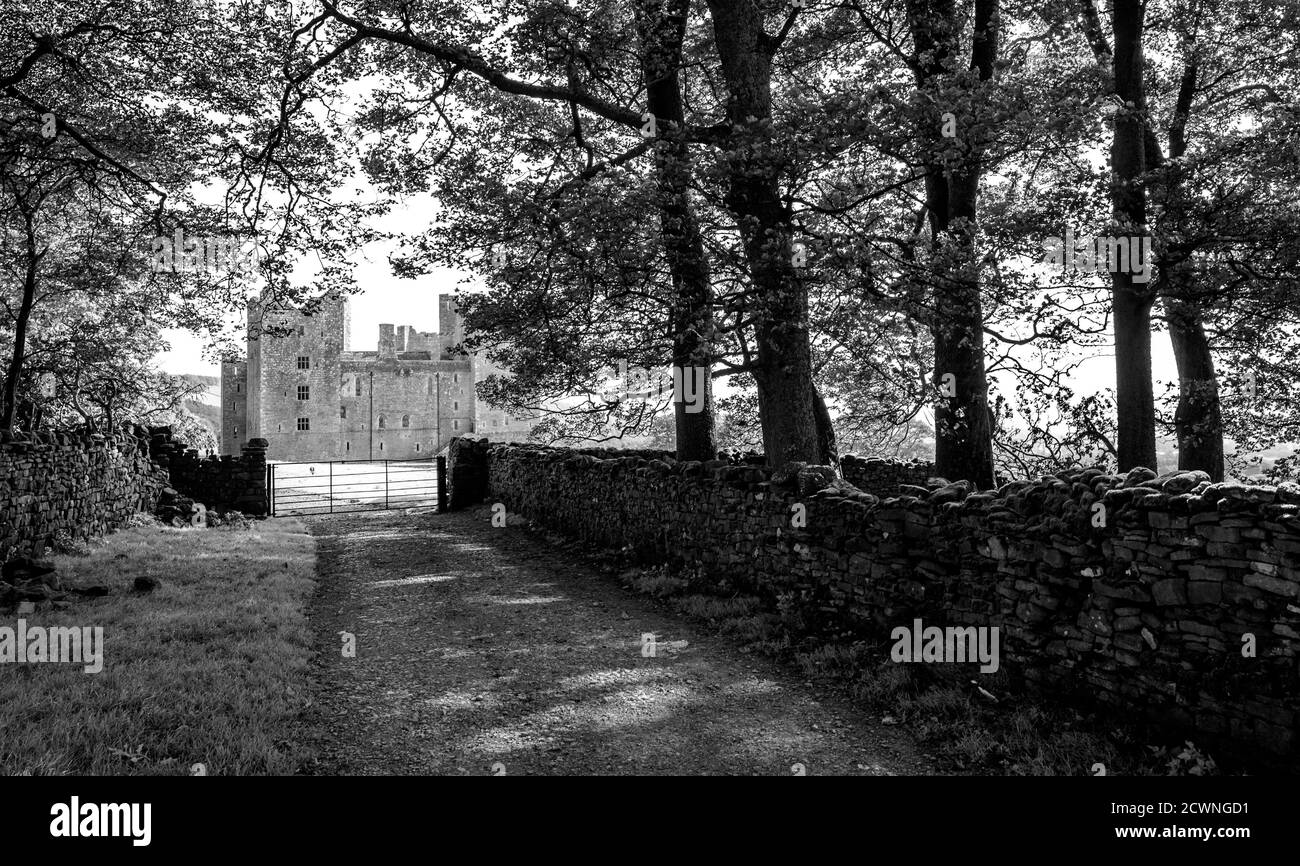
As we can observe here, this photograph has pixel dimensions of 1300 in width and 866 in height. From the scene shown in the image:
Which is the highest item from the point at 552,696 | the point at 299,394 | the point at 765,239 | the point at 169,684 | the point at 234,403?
the point at 299,394

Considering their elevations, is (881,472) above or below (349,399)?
below

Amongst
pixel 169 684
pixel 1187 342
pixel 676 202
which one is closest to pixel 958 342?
pixel 1187 342

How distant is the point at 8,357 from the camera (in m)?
18.6

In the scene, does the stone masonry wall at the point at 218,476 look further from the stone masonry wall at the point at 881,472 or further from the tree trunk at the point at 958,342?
the tree trunk at the point at 958,342

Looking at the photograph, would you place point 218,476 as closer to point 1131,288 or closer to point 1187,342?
point 1131,288

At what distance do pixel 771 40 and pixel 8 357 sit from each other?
19666mm

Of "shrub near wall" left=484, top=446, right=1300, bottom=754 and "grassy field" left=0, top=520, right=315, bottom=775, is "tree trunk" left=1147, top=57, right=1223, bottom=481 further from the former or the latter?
"grassy field" left=0, top=520, right=315, bottom=775

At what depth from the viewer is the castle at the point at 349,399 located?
54.8 meters

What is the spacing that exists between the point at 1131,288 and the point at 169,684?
11860 mm

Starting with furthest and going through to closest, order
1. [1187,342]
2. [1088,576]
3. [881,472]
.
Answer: [881,472] < [1187,342] < [1088,576]

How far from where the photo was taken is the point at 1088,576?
5648mm

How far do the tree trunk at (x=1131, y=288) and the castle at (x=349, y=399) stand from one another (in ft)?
154
